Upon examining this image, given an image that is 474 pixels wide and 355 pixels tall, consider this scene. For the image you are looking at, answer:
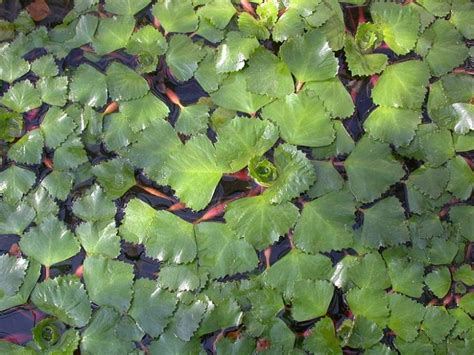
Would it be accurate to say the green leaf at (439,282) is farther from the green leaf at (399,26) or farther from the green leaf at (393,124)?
the green leaf at (399,26)

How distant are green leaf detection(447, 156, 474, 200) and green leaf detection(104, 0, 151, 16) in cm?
87

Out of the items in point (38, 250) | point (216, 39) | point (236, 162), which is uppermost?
point (216, 39)

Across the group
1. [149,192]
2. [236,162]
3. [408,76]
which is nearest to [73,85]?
[149,192]

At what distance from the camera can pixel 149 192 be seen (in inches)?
54.3

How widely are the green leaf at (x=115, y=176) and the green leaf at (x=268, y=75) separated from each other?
14.0 inches

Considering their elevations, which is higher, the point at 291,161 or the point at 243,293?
the point at 291,161

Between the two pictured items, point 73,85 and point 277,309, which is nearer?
point 277,309

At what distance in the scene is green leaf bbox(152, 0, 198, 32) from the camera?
1456mm

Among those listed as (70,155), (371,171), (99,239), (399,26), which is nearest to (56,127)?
(70,155)

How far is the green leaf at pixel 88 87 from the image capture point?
4.65ft

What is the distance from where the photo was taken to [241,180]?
1.36 m

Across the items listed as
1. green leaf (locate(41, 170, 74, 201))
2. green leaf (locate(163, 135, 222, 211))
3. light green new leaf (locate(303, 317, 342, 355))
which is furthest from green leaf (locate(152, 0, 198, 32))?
light green new leaf (locate(303, 317, 342, 355))

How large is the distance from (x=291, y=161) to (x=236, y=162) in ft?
0.41

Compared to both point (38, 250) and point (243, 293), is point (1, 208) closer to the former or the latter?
point (38, 250)
